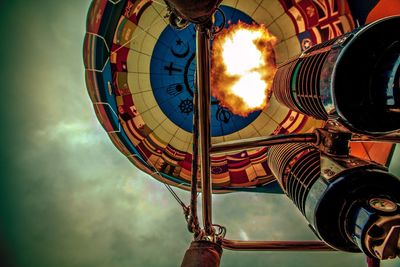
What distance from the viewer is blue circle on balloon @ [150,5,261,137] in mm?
5223

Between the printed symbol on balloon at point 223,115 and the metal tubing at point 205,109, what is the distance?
3.87 metres

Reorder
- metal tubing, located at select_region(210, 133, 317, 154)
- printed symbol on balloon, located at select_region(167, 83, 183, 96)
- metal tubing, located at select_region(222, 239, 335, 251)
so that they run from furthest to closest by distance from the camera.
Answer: printed symbol on balloon, located at select_region(167, 83, 183, 96) → metal tubing, located at select_region(222, 239, 335, 251) → metal tubing, located at select_region(210, 133, 317, 154)

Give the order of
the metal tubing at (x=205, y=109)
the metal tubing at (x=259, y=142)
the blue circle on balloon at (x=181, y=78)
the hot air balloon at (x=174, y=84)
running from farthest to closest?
the blue circle on balloon at (x=181, y=78) → the hot air balloon at (x=174, y=84) → the metal tubing at (x=259, y=142) → the metal tubing at (x=205, y=109)

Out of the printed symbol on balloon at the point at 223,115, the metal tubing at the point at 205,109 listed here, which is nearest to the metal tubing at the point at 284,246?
the metal tubing at the point at 205,109

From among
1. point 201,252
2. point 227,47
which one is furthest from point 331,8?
point 201,252

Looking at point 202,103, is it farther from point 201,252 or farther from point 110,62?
point 110,62

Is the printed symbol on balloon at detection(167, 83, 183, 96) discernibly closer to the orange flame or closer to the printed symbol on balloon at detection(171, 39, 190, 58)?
the printed symbol on balloon at detection(171, 39, 190, 58)

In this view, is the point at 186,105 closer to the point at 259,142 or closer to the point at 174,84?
the point at 174,84

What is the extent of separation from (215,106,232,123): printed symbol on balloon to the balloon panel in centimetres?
2

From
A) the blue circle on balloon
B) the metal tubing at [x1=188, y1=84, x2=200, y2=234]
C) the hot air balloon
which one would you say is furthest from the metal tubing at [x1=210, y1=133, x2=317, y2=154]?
the blue circle on balloon

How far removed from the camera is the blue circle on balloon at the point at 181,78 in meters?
5.22

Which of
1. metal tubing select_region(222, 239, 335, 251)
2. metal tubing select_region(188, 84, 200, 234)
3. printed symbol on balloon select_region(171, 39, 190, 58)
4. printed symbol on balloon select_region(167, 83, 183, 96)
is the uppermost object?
printed symbol on balloon select_region(171, 39, 190, 58)

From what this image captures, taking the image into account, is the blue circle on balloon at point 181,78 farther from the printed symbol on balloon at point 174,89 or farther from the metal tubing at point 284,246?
the metal tubing at point 284,246

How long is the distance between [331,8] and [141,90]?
3.57 m
